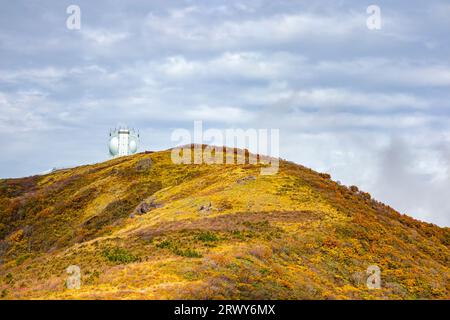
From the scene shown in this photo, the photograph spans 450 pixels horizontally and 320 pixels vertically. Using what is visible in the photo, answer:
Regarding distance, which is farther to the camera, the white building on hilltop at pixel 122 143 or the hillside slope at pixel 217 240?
the white building on hilltop at pixel 122 143

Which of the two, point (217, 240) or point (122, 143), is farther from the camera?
point (122, 143)

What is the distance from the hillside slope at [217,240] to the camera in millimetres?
30328

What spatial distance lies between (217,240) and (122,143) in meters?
96.7

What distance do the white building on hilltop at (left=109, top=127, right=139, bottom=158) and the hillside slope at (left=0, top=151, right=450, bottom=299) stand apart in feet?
167

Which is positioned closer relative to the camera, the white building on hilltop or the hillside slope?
the hillside slope

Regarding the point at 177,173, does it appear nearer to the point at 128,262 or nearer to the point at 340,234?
the point at 340,234

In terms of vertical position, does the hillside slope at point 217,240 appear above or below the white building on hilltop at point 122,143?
below

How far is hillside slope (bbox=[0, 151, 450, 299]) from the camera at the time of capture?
1194 inches

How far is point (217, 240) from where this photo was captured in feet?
129

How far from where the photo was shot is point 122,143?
131500 millimetres

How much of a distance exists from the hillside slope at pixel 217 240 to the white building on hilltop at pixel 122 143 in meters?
51.0

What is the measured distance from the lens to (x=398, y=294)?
119ft

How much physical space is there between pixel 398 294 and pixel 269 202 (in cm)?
1794
